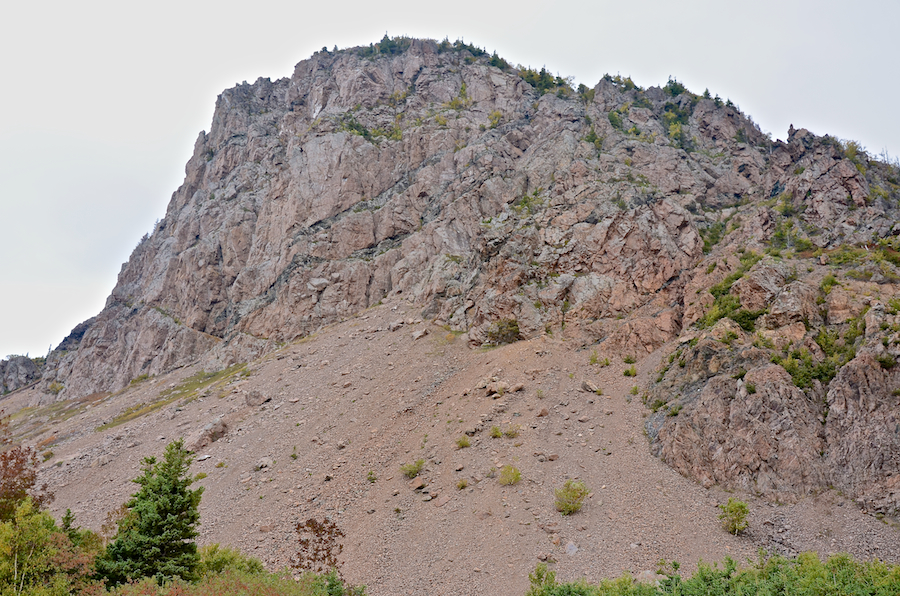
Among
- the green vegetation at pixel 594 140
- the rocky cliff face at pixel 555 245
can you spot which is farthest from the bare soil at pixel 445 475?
the green vegetation at pixel 594 140

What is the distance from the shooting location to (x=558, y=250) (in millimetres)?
40875

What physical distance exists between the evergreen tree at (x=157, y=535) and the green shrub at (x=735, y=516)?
1920 cm

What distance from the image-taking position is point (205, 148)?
3585 inches

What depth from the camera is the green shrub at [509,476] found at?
73.0 feet

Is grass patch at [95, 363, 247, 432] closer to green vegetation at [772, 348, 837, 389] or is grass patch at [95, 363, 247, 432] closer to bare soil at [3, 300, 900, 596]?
bare soil at [3, 300, 900, 596]

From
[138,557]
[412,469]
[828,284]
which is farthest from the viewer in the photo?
[828,284]

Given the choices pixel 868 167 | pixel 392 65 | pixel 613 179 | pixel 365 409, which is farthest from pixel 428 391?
pixel 392 65

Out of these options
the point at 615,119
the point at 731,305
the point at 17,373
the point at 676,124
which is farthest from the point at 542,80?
the point at 17,373

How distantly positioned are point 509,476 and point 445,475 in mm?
3700

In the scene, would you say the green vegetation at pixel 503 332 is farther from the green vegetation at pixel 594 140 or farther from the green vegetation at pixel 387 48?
the green vegetation at pixel 387 48

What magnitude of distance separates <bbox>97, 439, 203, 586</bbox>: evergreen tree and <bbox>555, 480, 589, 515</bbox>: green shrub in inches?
548

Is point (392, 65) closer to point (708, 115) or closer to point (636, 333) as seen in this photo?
point (708, 115)

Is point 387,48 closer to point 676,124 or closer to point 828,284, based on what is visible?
point 676,124

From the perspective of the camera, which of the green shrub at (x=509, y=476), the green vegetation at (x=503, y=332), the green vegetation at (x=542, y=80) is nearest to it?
the green shrub at (x=509, y=476)
